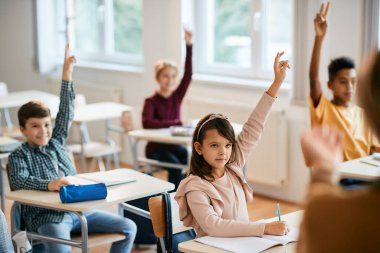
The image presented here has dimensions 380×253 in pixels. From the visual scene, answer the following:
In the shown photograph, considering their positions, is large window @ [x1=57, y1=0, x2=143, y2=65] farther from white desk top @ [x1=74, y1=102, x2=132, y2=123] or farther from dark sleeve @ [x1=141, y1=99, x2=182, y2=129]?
dark sleeve @ [x1=141, y1=99, x2=182, y2=129]

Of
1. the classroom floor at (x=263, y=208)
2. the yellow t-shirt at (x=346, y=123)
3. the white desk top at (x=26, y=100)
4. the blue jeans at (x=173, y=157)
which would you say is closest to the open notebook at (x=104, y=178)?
the yellow t-shirt at (x=346, y=123)

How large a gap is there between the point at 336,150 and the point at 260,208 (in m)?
3.82

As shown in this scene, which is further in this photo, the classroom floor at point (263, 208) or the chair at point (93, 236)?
the classroom floor at point (263, 208)

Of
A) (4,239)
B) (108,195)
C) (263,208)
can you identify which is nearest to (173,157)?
(263,208)

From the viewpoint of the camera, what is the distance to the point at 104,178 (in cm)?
354

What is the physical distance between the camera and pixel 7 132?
5.94 meters

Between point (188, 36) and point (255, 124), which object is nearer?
point (255, 124)

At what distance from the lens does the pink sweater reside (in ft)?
8.65

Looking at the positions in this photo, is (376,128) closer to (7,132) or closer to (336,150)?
(336,150)

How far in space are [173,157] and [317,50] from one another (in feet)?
4.76

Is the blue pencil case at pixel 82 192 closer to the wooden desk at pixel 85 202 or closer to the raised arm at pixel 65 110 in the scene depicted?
the wooden desk at pixel 85 202

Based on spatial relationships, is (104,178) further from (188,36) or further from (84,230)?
(188,36)

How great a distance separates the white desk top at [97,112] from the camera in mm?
5320

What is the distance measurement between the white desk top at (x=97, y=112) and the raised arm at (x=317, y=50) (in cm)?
178
